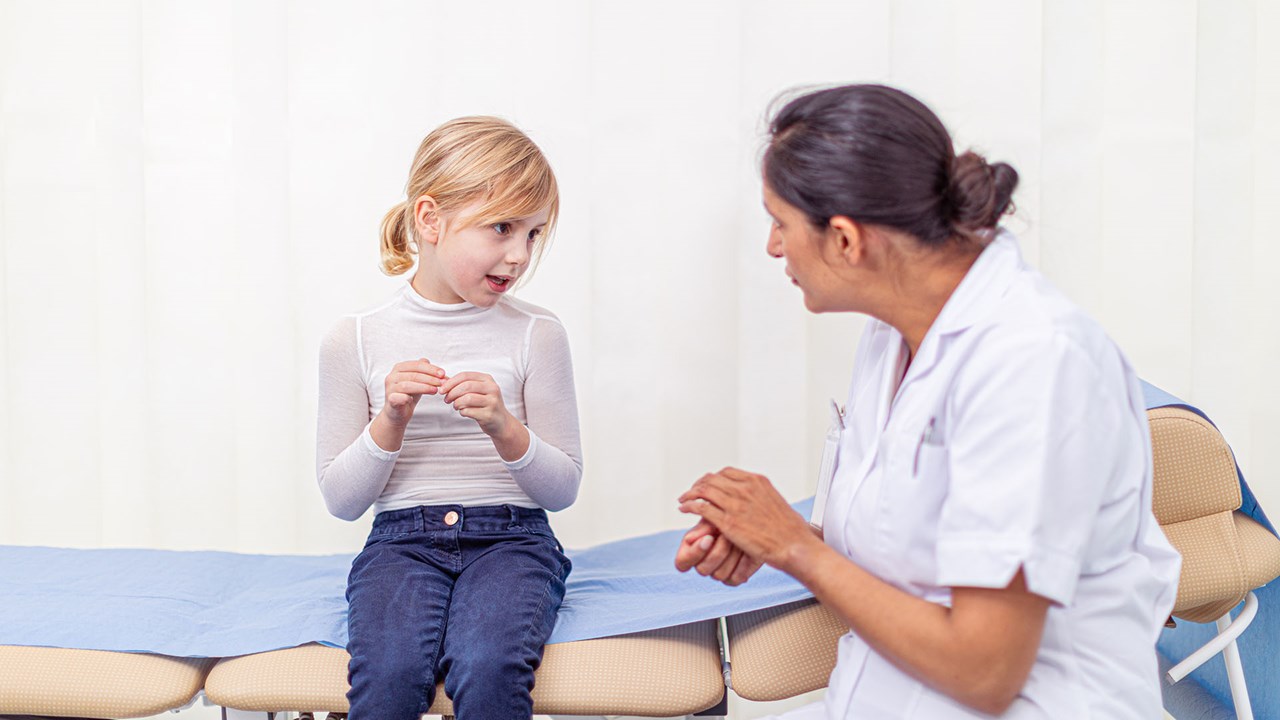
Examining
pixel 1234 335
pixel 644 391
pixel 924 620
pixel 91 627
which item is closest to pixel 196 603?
pixel 91 627

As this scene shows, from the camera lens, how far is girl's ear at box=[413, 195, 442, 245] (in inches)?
63.6

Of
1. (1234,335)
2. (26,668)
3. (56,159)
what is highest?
(56,159)

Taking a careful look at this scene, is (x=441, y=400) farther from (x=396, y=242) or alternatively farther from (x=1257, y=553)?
(x=1257, y=553)

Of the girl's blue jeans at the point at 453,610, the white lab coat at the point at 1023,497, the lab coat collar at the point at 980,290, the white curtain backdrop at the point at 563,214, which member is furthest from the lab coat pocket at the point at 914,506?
the white curtain backdrop at the point at 563,214

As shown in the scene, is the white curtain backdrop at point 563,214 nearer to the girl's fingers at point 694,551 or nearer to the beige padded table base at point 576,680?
the beige padded table base at point 576,680

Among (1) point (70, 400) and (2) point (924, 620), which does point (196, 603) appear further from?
(2) point (924, 620)

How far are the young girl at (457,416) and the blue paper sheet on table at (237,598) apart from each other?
0.09m

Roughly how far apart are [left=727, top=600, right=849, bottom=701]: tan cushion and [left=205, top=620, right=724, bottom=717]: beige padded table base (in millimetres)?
45

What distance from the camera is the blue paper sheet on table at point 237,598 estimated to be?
1406 mm

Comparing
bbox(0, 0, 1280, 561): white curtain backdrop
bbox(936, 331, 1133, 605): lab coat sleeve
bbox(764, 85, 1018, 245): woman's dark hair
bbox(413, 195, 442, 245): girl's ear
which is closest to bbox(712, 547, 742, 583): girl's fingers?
bbox(936, 331, 1133, 605): lab coat sleeve

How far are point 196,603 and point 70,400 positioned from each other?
3.14ft

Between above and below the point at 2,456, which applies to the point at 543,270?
above

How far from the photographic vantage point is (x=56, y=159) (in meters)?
2.25

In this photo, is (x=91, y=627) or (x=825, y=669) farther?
(x=91, y=627)
